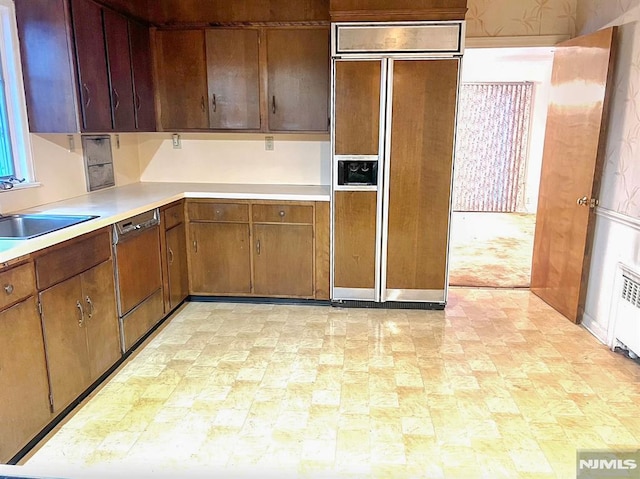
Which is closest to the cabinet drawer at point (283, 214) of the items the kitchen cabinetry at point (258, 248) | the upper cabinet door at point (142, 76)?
the kitchen cabinetry at point (258, 248)

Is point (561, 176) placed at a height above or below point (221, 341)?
above

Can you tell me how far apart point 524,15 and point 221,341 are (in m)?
3.42

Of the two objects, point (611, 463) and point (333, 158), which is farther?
point (333, 158)

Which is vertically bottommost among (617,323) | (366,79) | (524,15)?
(617,323)

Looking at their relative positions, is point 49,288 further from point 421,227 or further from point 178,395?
point 421,227

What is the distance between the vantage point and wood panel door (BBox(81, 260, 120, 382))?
2557mm

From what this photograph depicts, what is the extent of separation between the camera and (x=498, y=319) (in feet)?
11.9

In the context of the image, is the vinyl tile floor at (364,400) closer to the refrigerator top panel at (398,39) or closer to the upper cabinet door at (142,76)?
the upper cabinet door at (142,76)

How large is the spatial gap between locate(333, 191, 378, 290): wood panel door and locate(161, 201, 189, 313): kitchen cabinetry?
1186 mm

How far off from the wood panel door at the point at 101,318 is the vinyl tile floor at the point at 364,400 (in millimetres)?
139

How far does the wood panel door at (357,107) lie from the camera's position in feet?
11.2

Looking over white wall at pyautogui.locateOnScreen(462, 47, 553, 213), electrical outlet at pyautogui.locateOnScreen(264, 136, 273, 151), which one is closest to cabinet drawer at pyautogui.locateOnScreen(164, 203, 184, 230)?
electrical outlet at pyautogui.locateOnScreen(264, 136, 273, 151)

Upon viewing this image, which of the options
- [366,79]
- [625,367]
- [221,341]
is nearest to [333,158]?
[366,79]

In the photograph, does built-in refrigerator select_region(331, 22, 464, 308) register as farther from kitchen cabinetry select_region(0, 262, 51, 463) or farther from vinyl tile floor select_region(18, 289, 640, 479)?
kitchen cabinetry select_region(0, 262, 51, 463)
